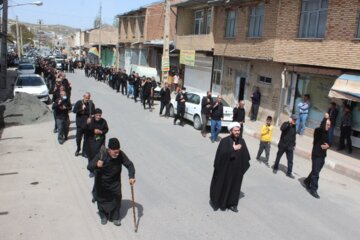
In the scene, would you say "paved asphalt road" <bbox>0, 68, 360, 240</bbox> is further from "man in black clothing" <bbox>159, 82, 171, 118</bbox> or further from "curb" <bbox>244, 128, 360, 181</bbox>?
"man in black clothing" <bbox>159, 82, 171, 118</bbox>

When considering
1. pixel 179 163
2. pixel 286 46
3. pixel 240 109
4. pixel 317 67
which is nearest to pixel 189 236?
pixel 179 163

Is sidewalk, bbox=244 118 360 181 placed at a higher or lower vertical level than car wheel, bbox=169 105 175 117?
lower

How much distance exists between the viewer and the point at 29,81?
2011 cm

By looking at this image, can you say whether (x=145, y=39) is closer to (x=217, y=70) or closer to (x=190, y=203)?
(x=217, y=70)

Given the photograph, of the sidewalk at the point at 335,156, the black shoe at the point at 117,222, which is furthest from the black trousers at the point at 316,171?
the black shoe at the point at 117,222

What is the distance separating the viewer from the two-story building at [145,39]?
3552 centimetres

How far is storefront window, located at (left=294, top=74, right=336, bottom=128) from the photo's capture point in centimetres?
1445

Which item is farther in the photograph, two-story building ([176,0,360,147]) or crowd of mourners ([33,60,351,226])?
two-story building ([176,0,360,147])

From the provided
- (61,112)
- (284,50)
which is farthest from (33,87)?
(284,50)

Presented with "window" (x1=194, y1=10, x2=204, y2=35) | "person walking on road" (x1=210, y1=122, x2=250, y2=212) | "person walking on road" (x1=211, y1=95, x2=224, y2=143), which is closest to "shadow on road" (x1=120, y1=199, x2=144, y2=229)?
"person walking on road" (x1=210, y1=122, x2=250, y2=212)

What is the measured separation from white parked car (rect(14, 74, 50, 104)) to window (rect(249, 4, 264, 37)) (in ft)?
35.2

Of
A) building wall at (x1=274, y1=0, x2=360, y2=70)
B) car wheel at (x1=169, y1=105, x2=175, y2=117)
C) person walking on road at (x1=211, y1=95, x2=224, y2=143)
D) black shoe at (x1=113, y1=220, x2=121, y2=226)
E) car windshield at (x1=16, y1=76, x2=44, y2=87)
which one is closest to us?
black shoe at (x1=113, y1=220, x2=121, y2=226)

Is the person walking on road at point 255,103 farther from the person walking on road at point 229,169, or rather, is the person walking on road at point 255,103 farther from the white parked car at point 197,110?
the person walking on road at point 229,169

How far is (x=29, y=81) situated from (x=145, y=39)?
21.1 metres
